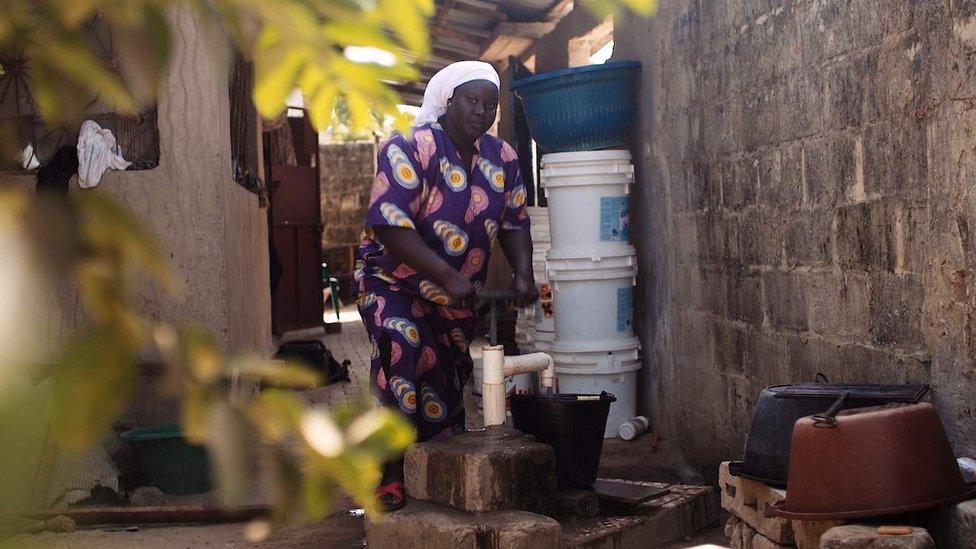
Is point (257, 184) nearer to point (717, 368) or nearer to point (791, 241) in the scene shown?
point (717, 368)

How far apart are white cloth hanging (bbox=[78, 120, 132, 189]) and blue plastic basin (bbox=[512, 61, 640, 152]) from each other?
218cm

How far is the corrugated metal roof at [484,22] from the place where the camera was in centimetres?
899

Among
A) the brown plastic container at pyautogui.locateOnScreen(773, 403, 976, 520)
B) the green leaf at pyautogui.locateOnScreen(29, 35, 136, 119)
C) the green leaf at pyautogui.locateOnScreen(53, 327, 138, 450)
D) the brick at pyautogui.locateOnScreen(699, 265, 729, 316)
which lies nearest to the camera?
the green leaf at pyautogui.locateOnScreen(53, 327, 138, 450)

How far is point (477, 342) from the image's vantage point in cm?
1165

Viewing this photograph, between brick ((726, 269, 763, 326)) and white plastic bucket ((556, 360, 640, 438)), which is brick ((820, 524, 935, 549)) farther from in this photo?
white plastic bucket ((556, 360, 640, 438))

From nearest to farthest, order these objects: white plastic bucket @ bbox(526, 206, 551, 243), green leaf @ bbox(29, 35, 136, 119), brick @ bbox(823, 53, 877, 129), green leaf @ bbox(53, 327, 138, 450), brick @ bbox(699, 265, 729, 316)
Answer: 1. green leaf @ bbox(53, 327, 138, 450)
2. green leaf @ bbox(29, 35, 136, 119)
3. brick @ bbox(823, 53, 877, 129)
4. brick @ bbox(699, 265, 729, 316)
5. white plastic bucket @ bbox(526, 206, 551, 243)

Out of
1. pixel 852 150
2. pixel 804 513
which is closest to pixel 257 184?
pixel 852 150

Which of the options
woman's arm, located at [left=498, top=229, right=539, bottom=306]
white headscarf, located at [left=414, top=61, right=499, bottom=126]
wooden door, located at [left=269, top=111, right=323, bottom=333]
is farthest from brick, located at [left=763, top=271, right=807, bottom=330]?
wooden door, located at [left=269, top=111, right=323, bottom=333]

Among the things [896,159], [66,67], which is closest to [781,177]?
[896,159]

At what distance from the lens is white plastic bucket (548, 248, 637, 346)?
6.47 m

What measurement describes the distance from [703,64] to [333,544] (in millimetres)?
2644

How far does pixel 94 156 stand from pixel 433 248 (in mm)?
2254

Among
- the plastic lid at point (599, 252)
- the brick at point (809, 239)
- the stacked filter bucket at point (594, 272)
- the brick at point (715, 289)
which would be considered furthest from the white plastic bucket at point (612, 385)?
the brick at point (809, 239)

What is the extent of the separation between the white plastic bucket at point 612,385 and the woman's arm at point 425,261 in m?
2.37
